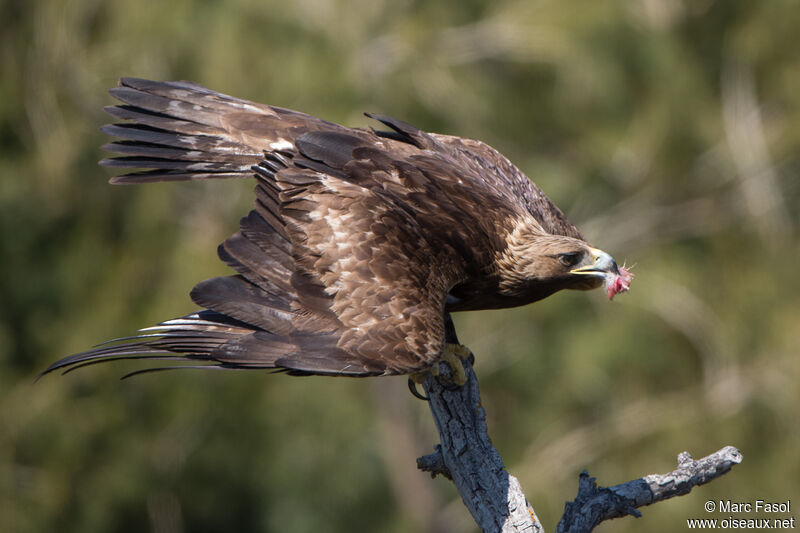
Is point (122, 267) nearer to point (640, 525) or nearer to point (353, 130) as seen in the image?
point (353, 130)

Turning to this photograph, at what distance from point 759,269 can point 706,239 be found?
580 mm

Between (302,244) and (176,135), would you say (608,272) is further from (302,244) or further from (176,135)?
(176,135)

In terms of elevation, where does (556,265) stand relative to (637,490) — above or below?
above

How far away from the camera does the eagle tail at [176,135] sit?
178 inches

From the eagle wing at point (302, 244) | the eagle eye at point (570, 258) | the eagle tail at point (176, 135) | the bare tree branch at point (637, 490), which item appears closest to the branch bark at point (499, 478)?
the bare tree branch at point (637, 490)

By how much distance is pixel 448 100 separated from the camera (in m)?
8.40

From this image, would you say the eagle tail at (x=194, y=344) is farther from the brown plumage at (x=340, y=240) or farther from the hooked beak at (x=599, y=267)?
the hooked beak at (x=599, y=267)

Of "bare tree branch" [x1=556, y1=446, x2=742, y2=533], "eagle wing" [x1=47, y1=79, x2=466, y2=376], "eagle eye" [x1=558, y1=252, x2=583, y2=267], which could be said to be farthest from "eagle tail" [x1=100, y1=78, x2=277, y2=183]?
"bare tree branch" [x1=556, y1=446, x2=742, y2=533]

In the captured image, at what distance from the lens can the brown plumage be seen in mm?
3586

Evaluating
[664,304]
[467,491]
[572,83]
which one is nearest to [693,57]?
[572,83]

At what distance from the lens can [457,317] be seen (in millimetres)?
8812

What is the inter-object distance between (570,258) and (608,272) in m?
0.17

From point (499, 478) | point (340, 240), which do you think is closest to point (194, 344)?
point (340, 240)

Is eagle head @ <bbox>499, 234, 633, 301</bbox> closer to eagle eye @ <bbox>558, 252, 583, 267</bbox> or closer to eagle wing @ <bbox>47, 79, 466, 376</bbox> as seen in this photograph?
eagle eye @ <bbox>558, 252, 583, 267</bbox>
